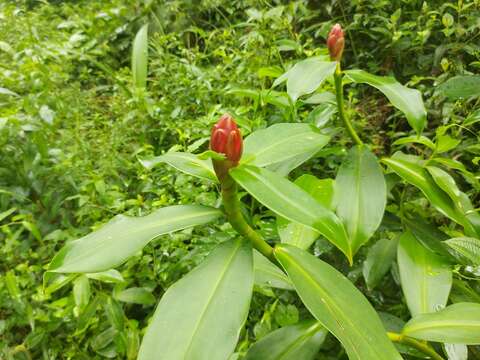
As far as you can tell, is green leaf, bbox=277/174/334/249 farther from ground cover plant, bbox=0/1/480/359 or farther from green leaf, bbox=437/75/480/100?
green leaf, bbox=437/75/480/100

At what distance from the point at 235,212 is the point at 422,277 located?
46cm

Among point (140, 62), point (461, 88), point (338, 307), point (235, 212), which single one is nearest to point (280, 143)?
point (235, 212)

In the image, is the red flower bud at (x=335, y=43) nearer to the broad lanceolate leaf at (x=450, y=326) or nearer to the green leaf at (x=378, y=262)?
the green leaf at (x=378, y=262)

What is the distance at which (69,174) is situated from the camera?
1.54m

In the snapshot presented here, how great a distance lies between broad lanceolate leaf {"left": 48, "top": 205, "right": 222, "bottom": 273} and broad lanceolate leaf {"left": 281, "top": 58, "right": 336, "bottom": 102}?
1.17ft

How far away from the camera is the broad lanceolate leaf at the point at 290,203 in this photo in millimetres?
548

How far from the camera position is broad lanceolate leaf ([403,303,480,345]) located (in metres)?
0.64

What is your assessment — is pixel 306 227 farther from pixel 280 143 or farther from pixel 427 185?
pixel 427 185

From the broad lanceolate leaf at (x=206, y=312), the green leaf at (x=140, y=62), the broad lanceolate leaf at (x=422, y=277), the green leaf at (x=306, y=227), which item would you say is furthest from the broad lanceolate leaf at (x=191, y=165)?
the green leaf at (x=140, y=62)

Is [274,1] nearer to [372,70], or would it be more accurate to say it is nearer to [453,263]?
[372,70]

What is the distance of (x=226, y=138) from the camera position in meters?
0.55

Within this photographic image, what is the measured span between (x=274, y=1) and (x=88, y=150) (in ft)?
4.49

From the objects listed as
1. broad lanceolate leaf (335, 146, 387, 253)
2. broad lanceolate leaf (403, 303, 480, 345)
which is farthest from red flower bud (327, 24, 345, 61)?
broad lanceolate leaf (403, 303, 480, 345)

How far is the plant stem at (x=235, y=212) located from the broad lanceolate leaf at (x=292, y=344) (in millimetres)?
222
